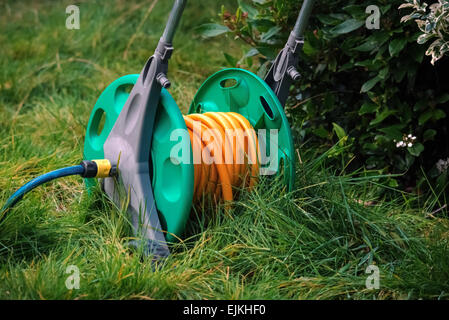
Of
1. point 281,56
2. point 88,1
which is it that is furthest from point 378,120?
point 88,1

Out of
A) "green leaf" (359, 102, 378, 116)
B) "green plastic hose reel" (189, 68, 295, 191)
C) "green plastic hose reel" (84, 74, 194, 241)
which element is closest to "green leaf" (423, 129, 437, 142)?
"green leaf" (359, 102, 378, 116)

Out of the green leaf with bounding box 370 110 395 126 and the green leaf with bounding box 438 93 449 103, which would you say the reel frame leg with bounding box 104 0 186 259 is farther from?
the green leaf with bounding box 438 93 449 103

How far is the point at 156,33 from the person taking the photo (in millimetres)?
4551

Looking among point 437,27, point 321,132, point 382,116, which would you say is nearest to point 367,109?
point 382,116

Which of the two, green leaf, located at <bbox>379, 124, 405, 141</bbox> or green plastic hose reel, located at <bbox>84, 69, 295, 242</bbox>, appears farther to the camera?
green leaf, located at <bbox>379, 124, 405, 141</bbox>

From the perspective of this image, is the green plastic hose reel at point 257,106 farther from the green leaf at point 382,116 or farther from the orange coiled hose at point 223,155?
the green leaf at point 382,116

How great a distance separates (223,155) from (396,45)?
84 cm

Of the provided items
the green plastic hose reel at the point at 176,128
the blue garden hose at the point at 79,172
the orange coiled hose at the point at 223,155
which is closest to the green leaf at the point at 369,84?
the green plastic hose reel at the point at 176,128

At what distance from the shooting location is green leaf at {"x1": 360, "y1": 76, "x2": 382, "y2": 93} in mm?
2654

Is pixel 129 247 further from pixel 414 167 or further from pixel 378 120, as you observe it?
pixel 414 167

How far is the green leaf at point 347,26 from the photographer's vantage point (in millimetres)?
2602

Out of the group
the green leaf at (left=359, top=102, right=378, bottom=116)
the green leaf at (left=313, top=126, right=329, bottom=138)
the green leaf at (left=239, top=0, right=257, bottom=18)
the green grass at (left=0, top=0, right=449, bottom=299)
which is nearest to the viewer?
the green grass at (left=0, top=0, right=449, bottom=299)

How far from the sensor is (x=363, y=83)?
292 centimetres

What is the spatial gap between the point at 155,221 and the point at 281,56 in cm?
79
